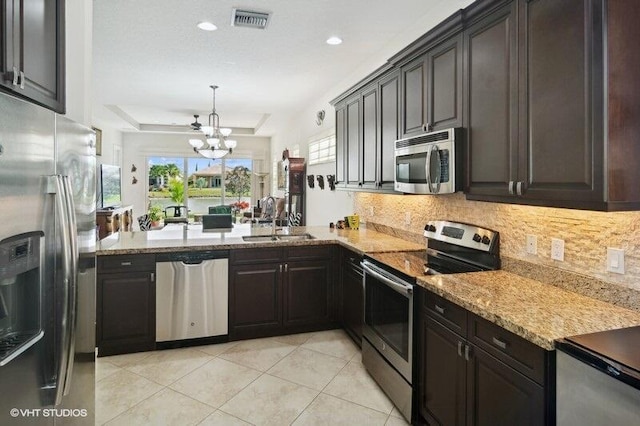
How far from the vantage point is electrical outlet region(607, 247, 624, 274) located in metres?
1.71

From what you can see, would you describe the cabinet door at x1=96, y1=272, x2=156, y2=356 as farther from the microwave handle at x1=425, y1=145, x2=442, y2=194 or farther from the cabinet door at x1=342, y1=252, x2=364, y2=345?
the microwave handle at x1=425, y1=145, x2=442, y2=194

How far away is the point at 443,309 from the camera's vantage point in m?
2.02

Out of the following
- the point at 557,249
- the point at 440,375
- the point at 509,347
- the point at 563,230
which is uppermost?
the point at 563,230

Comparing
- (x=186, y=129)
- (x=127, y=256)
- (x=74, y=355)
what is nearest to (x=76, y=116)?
(x=74, y=355)

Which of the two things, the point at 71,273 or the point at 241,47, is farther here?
the point at 241,47

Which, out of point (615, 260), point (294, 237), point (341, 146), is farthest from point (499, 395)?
point (341, 146)

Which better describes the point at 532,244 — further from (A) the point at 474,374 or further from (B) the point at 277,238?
(B) the point at 277,238

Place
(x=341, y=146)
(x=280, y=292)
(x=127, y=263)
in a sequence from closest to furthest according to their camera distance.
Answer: (x=127, y=263), (x=280, y=292), (x=341, y=146)

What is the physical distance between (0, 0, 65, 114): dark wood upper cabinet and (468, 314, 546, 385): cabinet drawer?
2.04 meters

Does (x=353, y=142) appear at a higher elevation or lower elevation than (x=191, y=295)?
higher

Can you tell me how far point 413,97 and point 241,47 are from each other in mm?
2078

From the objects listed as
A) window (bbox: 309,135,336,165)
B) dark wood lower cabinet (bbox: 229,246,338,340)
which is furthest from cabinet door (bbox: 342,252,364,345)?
window (bbox: 309,135,336,165)

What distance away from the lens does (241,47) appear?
4.00m

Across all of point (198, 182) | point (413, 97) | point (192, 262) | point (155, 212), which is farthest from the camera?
point (198, 182)
